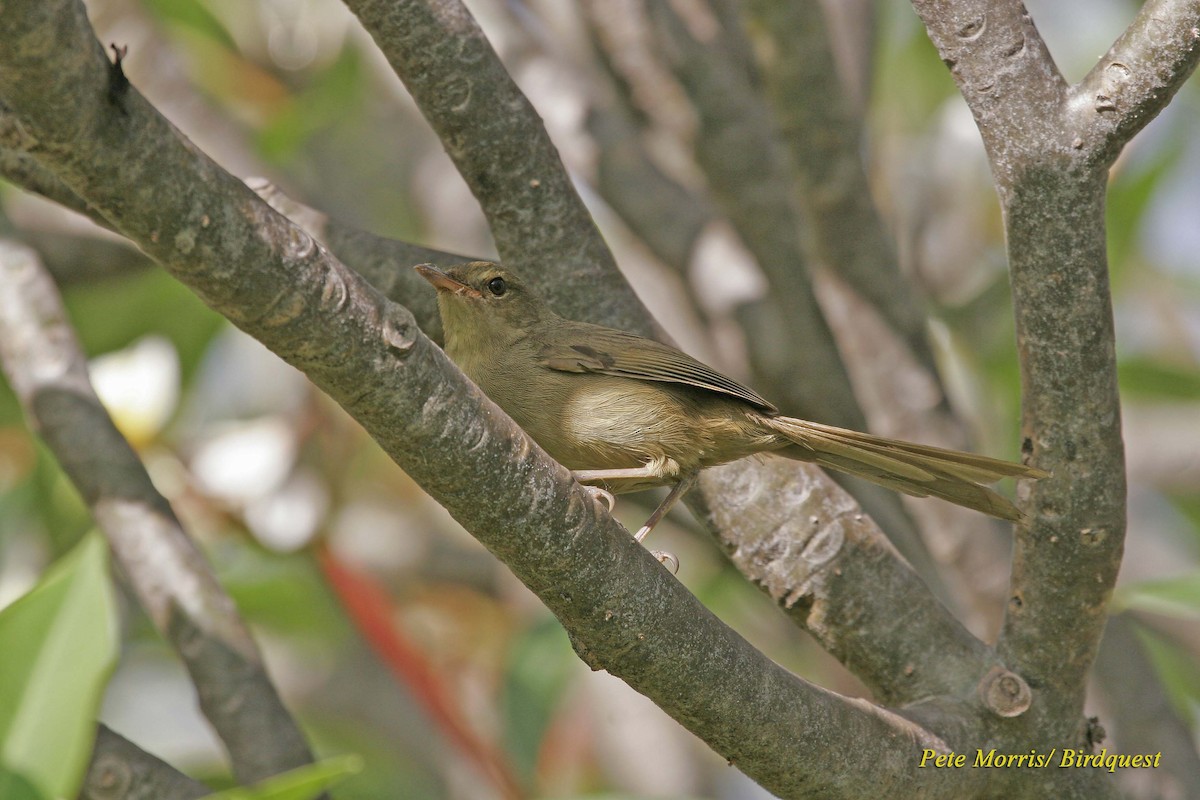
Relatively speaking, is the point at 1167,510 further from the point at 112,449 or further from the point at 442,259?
the point at 112,449

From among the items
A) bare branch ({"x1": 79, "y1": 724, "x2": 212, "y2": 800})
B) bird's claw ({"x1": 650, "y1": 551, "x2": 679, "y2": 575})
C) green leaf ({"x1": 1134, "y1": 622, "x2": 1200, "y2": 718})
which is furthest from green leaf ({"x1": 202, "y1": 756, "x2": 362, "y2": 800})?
green leaf ({"x1": 1134, "y1": 622, "x2": 1200, "y2": 718})

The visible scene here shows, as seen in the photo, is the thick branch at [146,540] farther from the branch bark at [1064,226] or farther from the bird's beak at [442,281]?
the branch bark at [1064,226]

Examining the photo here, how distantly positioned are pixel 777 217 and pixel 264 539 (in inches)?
96.4

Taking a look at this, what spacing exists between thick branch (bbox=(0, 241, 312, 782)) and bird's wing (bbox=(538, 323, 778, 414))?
133 centimetres

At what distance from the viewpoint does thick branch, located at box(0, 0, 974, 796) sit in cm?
184

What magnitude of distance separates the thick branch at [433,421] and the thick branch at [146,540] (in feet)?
4.83

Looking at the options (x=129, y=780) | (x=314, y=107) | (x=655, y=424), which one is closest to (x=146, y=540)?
(x=129, y=780)

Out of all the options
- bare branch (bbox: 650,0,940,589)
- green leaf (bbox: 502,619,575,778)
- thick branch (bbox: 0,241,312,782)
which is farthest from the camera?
bare branch (bbox: 650,0,940,589)

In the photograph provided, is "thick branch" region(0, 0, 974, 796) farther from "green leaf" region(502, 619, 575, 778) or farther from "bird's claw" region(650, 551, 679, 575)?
"green leaf" region(502, 619, 575, 778)

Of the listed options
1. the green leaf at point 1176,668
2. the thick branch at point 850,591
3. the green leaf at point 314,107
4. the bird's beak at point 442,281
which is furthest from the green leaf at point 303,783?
the green leaf at point 1176,668

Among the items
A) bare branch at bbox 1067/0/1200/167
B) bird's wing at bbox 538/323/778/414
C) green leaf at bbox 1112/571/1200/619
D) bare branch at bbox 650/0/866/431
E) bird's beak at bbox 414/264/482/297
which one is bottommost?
green leaf at bbox 1112/571/1200/619

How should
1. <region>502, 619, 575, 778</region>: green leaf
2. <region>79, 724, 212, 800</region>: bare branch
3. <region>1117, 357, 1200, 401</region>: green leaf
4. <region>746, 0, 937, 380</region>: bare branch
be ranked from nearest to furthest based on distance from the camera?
<region>79, 724, 212, 800</region>: bare branch < <region>502, 619, 575, 778</region>: green leaf < <region>746, 0, 937, 380</region>: bare branch < <region>1117, 357, 1200, 401</region>: green leaf

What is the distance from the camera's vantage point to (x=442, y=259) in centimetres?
393

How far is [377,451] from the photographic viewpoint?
7.11m
